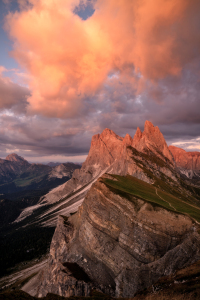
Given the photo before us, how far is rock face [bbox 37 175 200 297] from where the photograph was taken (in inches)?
1371

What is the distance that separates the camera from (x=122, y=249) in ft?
135

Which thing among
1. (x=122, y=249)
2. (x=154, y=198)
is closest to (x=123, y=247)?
(x=122, y=249)

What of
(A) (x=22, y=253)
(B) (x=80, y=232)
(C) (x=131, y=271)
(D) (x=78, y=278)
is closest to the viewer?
(C) (x=131, y=271)

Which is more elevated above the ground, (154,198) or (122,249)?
(154,198)

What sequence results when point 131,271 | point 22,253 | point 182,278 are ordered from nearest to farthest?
1. point 182,278
2. point 131,271
3. point 22,253

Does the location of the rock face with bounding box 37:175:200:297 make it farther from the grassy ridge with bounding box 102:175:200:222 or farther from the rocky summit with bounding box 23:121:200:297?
the grassy ridge with bounding box 102:175:200:222

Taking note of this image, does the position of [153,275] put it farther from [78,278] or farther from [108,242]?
[78,278]

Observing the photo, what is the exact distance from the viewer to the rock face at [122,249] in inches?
1371

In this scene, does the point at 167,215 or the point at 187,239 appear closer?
the point at 187,239

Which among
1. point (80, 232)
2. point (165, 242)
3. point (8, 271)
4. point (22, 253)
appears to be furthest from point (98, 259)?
point (22, 253)

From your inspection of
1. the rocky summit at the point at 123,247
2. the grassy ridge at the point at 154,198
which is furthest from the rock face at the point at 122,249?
the grassy ridge at the point at 154,198

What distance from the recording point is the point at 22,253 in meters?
141

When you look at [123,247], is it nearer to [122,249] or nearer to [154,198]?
[122,249]

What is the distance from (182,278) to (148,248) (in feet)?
50.2
